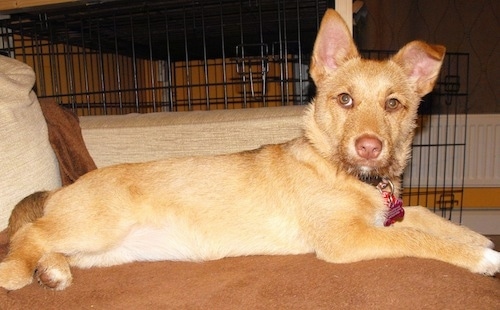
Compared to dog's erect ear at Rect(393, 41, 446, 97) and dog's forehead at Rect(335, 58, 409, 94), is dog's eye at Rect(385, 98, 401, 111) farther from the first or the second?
dog's erect ear at Rect(393, 41, 446, 97)

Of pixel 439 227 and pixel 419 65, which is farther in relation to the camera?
pixel 419 65

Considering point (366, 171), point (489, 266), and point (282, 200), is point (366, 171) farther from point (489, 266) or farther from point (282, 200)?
point (489, 266)

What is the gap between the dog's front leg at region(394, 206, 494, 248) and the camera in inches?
97.5

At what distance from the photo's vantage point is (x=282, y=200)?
2600 millimetres

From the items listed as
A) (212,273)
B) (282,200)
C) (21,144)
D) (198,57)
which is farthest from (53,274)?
(198,57)

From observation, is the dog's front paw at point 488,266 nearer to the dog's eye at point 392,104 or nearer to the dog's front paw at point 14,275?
the dog's eye at point 392,104

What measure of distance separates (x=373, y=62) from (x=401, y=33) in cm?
444

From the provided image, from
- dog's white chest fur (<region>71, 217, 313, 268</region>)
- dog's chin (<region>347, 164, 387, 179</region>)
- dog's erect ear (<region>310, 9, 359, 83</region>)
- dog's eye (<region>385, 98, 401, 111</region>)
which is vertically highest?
dog's erect ear (<region>310, 9, 359, 83</region>)

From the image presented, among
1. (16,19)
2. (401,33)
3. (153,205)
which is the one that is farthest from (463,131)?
(16,19)

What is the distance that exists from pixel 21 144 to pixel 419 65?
2.64 meters

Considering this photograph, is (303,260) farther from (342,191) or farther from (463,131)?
(463,131)

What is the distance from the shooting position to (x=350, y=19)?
3502 millimetres

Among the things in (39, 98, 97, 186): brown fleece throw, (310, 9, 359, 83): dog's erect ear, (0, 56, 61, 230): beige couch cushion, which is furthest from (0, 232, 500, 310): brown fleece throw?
(310, 9, 359, 83): dog's erect ear

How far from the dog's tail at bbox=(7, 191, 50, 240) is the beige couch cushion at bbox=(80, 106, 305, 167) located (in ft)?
3.57
